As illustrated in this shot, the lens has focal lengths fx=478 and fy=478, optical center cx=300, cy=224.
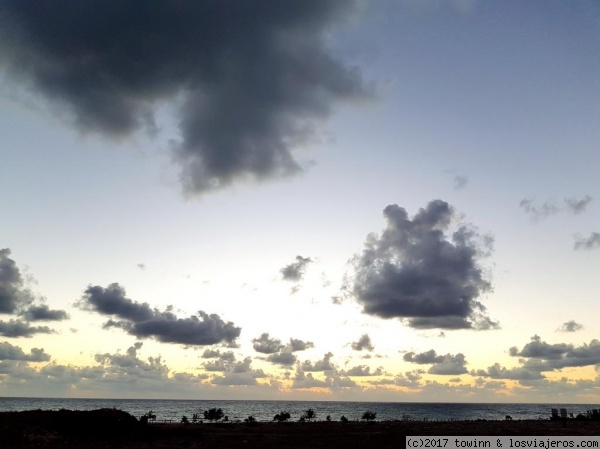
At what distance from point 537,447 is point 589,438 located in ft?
41.8

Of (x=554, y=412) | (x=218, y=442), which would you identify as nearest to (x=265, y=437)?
(x=218, y=442)

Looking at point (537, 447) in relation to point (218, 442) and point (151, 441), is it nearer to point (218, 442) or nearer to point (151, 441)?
point (218, 442)

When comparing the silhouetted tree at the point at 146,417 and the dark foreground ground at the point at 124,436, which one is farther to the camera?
the silhouetted tree at the point at 146,417

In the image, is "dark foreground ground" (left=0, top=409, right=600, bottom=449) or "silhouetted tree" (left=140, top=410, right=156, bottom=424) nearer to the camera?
"dark foreground ground" (left=0, top=409, right=600, bottom=449)

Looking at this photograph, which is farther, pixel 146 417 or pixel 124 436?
pixel 146 417

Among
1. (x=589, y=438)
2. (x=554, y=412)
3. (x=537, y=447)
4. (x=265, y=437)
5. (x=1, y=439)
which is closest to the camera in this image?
(x=537, y=447)

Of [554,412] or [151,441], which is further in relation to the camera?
[554,412]

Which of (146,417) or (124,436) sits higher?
(146,417)

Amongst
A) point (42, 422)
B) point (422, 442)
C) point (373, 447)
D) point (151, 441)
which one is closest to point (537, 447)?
point (422, 442)

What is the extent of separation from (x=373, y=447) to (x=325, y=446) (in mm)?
5442

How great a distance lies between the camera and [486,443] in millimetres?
49094

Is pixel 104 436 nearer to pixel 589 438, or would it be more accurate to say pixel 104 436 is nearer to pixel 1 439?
pixel 1 439

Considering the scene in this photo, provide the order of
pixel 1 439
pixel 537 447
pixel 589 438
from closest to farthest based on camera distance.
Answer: pixel 537 447
pixel 1 439
pixel 589 438

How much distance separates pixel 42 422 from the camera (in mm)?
54406
